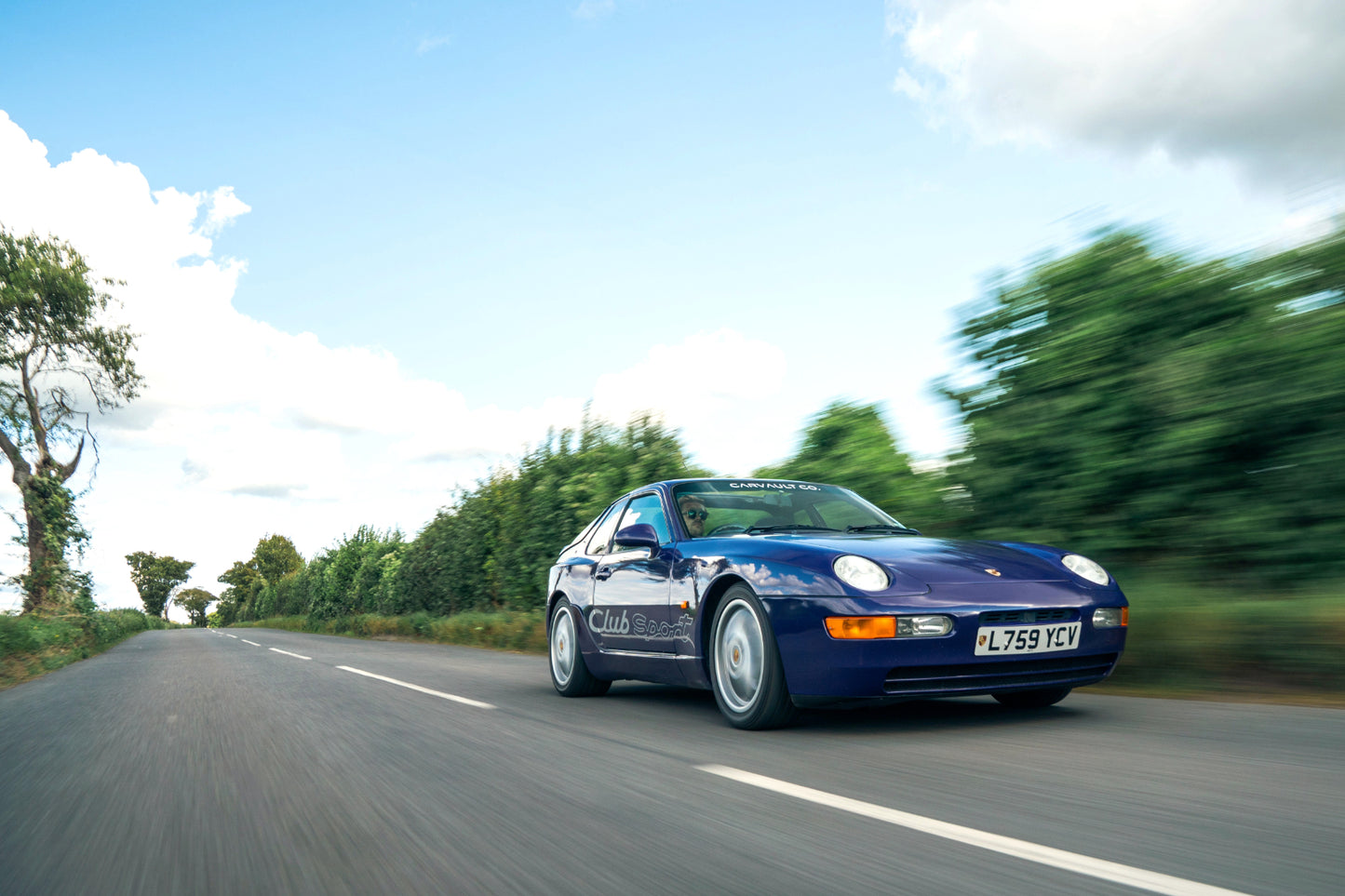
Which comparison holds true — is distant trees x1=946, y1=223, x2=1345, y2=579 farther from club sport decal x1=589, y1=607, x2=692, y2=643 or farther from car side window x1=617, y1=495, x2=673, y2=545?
club sport decal x1=589, y1=607, x2=692, y2=643

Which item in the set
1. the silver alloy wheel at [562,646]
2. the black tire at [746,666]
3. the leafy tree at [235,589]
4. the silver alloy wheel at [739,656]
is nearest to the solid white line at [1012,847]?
the black tire at [746,666]

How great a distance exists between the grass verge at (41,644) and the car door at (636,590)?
34.5ft

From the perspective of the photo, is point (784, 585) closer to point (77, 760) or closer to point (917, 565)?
point (917, 565)

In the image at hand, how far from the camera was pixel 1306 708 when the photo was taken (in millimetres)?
4922

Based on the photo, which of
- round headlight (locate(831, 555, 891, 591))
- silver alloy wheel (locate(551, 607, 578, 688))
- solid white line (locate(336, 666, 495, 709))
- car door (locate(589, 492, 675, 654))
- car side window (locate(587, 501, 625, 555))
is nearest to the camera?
round headlight (locate(831, 555, 891, 591))

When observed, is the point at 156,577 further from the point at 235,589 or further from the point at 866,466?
the point at 866,466

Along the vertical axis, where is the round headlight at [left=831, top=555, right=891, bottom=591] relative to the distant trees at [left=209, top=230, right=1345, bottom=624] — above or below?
below

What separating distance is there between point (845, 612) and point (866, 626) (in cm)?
11

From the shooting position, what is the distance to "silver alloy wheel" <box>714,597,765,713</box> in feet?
16.4

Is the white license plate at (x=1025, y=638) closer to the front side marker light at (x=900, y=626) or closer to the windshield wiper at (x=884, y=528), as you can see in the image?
the front side marker light at (x=900, y=626)

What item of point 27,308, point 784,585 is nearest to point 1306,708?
point 784,585

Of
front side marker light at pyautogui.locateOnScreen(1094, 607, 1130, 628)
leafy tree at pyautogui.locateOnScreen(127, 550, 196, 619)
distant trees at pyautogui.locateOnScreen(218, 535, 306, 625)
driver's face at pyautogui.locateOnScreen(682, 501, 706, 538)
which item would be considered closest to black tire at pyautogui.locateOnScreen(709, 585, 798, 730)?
driver's face at pyautogui.locateOnScreen(682, 501, 706, 538)

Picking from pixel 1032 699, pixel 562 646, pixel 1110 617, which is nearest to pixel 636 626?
pixel 562 646

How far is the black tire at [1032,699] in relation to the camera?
5.29 meters
